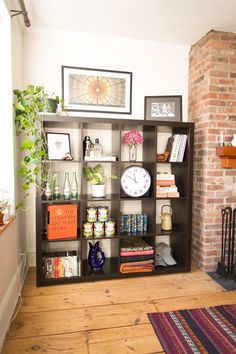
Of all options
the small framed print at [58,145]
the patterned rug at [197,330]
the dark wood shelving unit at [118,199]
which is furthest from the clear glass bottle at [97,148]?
the patterned rug at [197,330]

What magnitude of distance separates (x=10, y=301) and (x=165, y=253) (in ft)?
5.19

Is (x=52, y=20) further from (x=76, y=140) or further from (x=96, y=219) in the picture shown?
(x=96, y=219)

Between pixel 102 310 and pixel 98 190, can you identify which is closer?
pixel 102 310

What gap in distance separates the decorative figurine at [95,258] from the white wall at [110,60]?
2.17 feet

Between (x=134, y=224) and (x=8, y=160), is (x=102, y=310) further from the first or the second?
(x=8, y=160)

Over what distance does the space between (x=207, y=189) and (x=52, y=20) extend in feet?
7.33

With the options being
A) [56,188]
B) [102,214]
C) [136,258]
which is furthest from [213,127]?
[56,188]

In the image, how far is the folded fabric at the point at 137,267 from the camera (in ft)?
7.89

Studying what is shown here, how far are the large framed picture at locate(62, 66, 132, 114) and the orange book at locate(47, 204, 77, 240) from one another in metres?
1.04

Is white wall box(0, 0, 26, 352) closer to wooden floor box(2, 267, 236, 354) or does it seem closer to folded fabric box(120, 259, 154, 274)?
wooden floor box(2, 267, 236, 354)

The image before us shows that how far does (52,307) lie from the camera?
6.28 feet

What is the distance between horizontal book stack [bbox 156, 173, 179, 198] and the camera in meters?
2.49

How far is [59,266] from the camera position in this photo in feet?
7.57

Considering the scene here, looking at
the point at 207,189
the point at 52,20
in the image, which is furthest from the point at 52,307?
the point at 52,20
